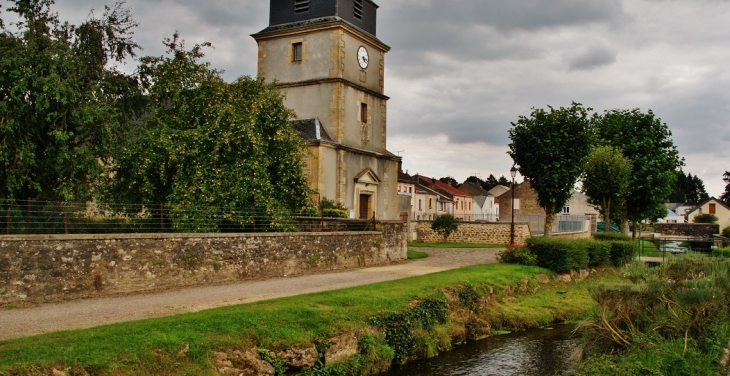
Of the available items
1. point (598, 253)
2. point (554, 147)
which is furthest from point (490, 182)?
point (598, 253)

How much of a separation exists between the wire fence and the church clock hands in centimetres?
1191

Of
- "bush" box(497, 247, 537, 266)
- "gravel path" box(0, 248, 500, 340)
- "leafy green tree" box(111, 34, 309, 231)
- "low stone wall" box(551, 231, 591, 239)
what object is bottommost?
"gravel path" box(0, 248, 500, 340)

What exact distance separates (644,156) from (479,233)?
12.4m

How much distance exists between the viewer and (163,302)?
40.0 ft

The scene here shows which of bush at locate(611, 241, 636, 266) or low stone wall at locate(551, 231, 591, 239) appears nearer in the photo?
bush at locate(611, 241, 636, 266)

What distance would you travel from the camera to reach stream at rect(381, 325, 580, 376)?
11.9 meters

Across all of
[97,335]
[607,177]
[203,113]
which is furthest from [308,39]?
[97,335]

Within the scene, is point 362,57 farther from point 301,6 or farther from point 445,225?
point 445,225

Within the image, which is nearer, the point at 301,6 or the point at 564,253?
the point at 564,253

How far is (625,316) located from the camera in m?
11.6

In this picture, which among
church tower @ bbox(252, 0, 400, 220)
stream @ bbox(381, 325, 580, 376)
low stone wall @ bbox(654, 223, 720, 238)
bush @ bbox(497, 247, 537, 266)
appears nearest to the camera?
stream @ bbox(381, 325, 580, 376)

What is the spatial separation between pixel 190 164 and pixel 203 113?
2.07 m

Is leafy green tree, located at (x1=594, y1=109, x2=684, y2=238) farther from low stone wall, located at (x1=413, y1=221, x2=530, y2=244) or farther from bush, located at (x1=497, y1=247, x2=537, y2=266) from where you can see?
bush, located at (x1=497, y1=247, x2=537, y2=266)

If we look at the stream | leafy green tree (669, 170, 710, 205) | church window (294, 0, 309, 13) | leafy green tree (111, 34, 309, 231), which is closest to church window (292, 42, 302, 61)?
church window (294, 0, 309, 13)
